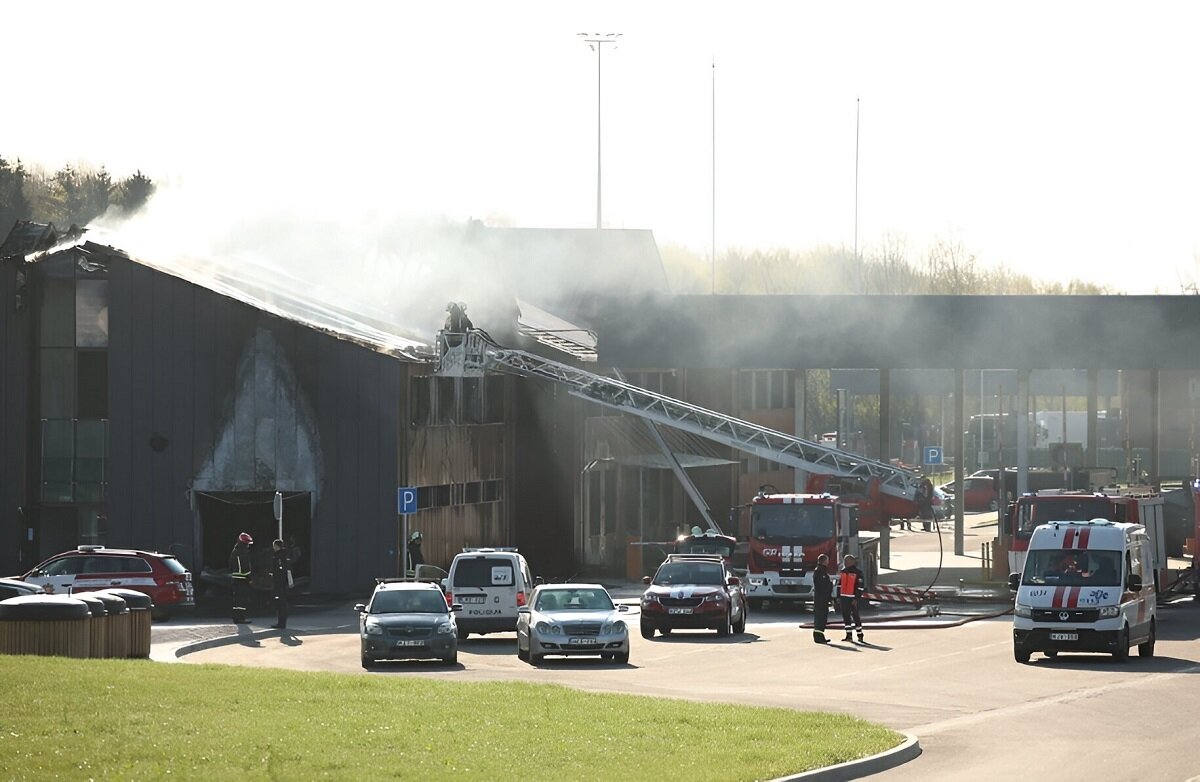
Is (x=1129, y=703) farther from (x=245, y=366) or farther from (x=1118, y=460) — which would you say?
(x=1118, y=460)

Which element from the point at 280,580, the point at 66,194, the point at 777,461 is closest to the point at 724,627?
the point at 280,580

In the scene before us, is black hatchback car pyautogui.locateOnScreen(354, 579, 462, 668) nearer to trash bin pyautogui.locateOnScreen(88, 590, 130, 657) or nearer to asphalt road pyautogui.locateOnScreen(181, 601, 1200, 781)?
asphalt road pyautogui.locateOnScreen(181, 601, 1200, 781)

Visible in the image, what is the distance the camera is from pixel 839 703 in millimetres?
23359

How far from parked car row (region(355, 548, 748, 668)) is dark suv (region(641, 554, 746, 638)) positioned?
0.02 metres

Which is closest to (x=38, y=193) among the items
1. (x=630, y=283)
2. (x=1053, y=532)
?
(x=630, y=283)

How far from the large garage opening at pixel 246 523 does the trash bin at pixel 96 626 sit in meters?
18.4

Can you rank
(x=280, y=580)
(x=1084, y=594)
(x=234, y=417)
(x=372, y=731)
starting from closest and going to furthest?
1. (x=372, y=731)
2. (x=1084, y=594)
3. (x=280, y=580)
4. (x=234, y=417)

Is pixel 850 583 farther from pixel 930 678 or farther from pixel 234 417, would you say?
pixel 234 417

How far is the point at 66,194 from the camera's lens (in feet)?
317

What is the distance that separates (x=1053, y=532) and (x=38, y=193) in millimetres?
77368

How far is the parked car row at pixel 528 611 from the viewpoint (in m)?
29.1

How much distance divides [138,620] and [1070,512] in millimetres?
21622

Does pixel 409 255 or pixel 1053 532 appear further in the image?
pixel 409 255

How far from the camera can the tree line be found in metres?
90.2
